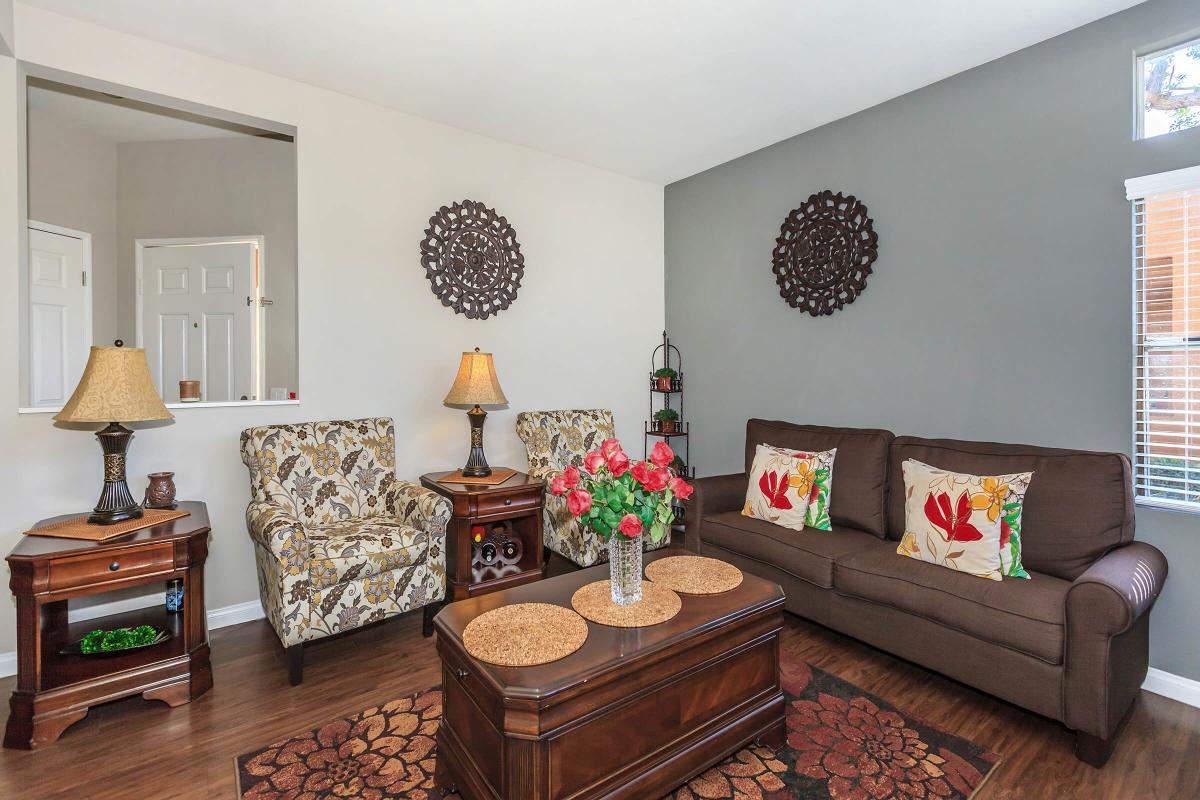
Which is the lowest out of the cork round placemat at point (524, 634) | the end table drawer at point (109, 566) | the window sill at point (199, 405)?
the cork round placemat at point (524, 634)

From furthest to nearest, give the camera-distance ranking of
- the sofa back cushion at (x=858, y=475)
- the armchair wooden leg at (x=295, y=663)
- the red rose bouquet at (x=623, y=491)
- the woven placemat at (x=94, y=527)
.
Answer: the sofa back cushion at (x=858, y=475) < the armchair wooden leg at (x=295, y=663) < the woven placemat at (x=94, y=527) < the red rose bouquet at (x=623, y=491)

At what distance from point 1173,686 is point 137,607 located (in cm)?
464

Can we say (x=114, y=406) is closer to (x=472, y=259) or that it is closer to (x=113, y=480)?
(x=113, y=480)

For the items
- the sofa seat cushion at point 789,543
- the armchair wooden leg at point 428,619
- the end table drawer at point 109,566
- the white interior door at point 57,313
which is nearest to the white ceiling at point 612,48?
the white interior door at point 57,313

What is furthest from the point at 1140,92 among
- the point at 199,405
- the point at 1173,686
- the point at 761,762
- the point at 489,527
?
the point at 199,405

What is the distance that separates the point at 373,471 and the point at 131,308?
2.21 m

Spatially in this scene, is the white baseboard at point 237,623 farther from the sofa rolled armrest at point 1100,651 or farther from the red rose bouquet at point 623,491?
the red rose bouquet at point 623,491

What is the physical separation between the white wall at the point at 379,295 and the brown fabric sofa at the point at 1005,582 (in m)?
1.81

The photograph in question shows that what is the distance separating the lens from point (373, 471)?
10.3ft

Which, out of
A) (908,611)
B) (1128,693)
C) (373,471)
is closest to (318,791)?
(373,471)

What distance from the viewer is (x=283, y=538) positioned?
2342mm

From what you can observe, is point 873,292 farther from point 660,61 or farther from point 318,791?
point 318,791

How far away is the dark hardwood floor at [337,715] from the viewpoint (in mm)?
1803

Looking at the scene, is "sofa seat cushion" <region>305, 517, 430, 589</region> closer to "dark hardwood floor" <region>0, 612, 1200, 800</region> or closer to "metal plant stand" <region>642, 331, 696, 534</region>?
"dark hardwood floor" <region>0, 612, 1200, 800</region>
